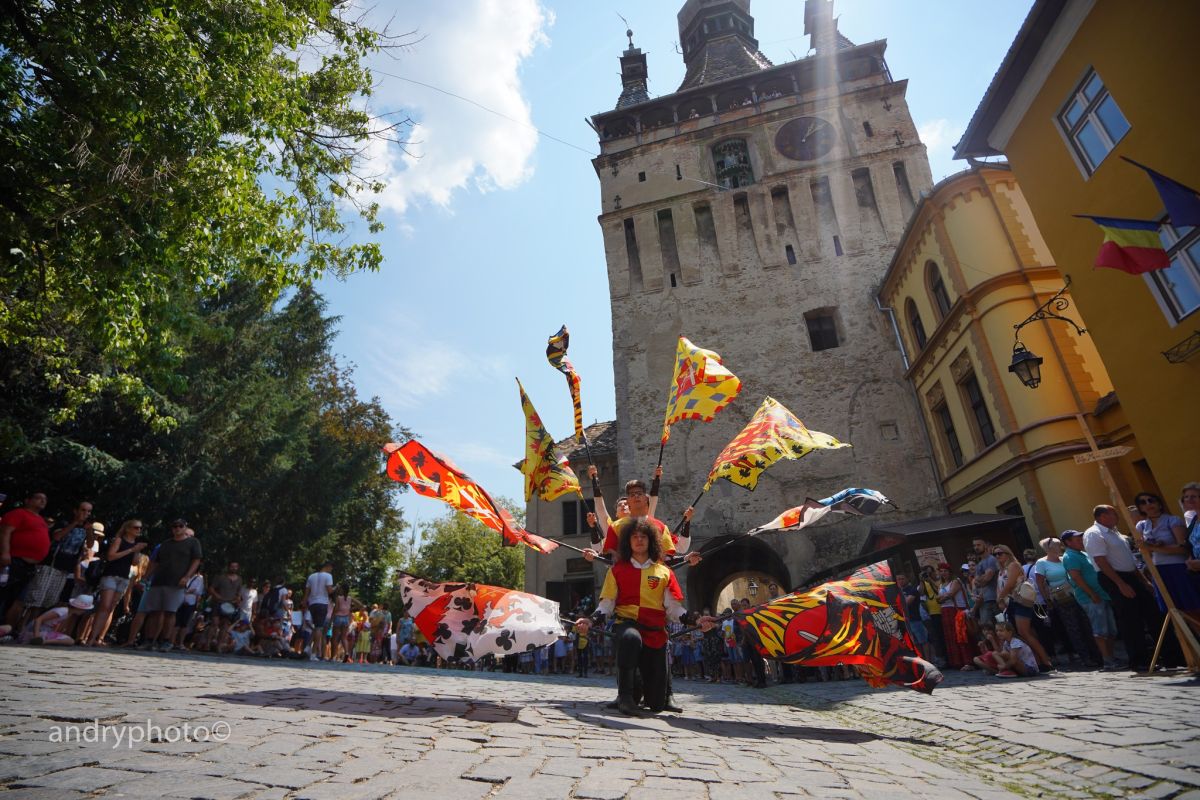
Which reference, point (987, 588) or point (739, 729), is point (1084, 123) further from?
→ point (739, 729)

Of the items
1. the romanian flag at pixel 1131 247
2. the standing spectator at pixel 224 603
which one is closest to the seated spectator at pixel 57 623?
the standing spectator at pixel 224 603

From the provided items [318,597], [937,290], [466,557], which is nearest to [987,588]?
[937,290]

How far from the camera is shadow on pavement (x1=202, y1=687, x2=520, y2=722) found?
4.25 meters

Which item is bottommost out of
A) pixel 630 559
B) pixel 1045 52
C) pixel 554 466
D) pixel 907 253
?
pixel 630 559

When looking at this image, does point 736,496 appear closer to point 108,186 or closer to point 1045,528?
point 1045,528

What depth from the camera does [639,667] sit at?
17.5ft

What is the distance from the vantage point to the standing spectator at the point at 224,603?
10.4m

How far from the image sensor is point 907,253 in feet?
59.7

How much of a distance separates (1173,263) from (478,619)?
10502 millimetres

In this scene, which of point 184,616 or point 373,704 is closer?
Result: point 373,704

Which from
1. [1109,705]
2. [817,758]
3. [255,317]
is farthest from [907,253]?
[255,317]

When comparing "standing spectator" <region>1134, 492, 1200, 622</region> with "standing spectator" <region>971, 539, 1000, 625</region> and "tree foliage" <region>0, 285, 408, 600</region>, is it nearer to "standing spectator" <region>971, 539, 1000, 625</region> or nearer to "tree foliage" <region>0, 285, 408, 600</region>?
"standing spectator" <region>971, 539, 1000, 625</region>

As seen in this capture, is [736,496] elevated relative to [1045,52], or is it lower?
lower

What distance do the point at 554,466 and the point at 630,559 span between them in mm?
1601
